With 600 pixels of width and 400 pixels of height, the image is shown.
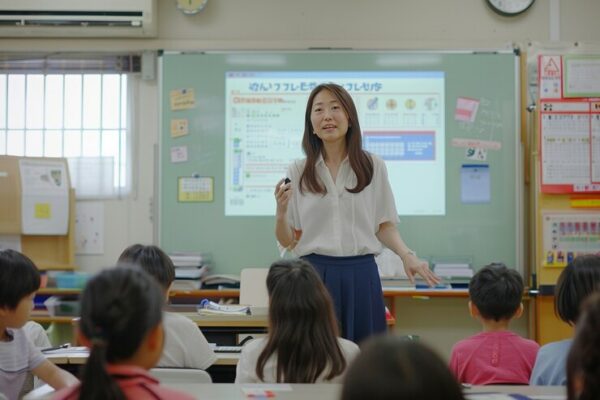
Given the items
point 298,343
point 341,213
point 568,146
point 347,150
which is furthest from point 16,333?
point 568,146

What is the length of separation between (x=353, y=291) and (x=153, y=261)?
2.28 feet

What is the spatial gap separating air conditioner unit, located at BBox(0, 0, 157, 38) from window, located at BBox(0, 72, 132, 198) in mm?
322

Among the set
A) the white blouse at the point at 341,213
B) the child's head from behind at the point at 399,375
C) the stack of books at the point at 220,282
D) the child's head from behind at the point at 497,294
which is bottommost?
A: the stack of books at the point at 220,282

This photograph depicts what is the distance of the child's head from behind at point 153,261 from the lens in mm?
2336

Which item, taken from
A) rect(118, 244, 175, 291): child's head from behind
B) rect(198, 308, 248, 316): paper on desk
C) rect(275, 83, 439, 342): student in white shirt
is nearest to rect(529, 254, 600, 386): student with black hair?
rect(275, 83, 439, 342): student in white shirt

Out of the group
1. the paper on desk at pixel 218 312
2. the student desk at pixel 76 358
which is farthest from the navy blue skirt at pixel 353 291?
the paper on desk at pixel 218 312

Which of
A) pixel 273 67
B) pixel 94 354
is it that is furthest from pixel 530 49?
pixel 94 354

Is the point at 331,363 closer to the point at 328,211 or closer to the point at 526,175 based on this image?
the point at 328,211

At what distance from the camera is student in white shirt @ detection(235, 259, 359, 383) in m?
1.77

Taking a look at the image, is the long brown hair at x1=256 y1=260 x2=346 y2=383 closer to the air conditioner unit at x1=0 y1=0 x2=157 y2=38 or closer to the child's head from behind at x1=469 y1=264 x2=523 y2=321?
the child's head from behind at x1=469 y1=264 x2=523 y2=321

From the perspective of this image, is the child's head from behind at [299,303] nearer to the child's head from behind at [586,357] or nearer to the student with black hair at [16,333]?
the student with black hair at [16,333]

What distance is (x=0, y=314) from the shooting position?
1.97m

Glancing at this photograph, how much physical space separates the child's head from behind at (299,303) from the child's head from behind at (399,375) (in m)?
0.95

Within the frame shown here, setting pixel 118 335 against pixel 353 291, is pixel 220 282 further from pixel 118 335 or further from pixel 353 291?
pixel 118 335
